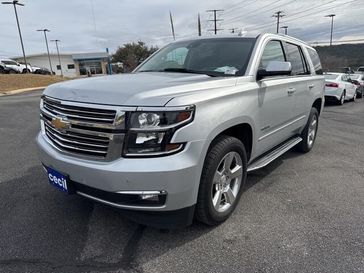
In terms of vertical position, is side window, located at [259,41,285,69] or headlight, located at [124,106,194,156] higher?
side window, located at [259,41,285,69]

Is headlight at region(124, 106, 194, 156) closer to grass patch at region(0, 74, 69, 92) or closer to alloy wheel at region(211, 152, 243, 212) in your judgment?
alloy wheel at region(211, 152, 243, 212)

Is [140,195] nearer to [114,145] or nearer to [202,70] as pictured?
[114,145]

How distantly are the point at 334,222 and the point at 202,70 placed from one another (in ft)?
7.19

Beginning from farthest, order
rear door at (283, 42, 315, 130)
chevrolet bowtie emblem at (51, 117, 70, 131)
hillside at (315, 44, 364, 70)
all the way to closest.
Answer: hillside at (315, 44, 364, 70)
rear door at (283, 42, 315, 130)
chevrolet bowtie emblem at (51, 117, 70, 131)

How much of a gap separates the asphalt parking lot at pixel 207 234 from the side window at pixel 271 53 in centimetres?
161

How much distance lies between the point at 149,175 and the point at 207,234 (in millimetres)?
1050

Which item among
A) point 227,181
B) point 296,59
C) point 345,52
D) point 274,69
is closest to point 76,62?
point 345,52

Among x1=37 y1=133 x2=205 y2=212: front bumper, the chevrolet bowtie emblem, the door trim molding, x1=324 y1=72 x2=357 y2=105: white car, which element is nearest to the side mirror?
the door trim molding

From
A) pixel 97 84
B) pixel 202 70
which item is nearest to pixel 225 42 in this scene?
pixel 202 70

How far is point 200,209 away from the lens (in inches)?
117

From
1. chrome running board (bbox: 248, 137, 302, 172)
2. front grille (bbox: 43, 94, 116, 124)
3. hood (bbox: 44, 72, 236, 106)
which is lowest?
chrome running board (bbox: 248, 137, 302, 172)

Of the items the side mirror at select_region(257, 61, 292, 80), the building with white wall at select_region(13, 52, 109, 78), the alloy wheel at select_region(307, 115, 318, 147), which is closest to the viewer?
the side mirror at select_region(257, 61, 292, 80)

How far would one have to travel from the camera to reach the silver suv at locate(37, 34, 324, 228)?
2533 mm

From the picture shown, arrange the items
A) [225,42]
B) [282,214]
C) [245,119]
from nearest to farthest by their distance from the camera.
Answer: [245,119], [282,214], [225,42]
